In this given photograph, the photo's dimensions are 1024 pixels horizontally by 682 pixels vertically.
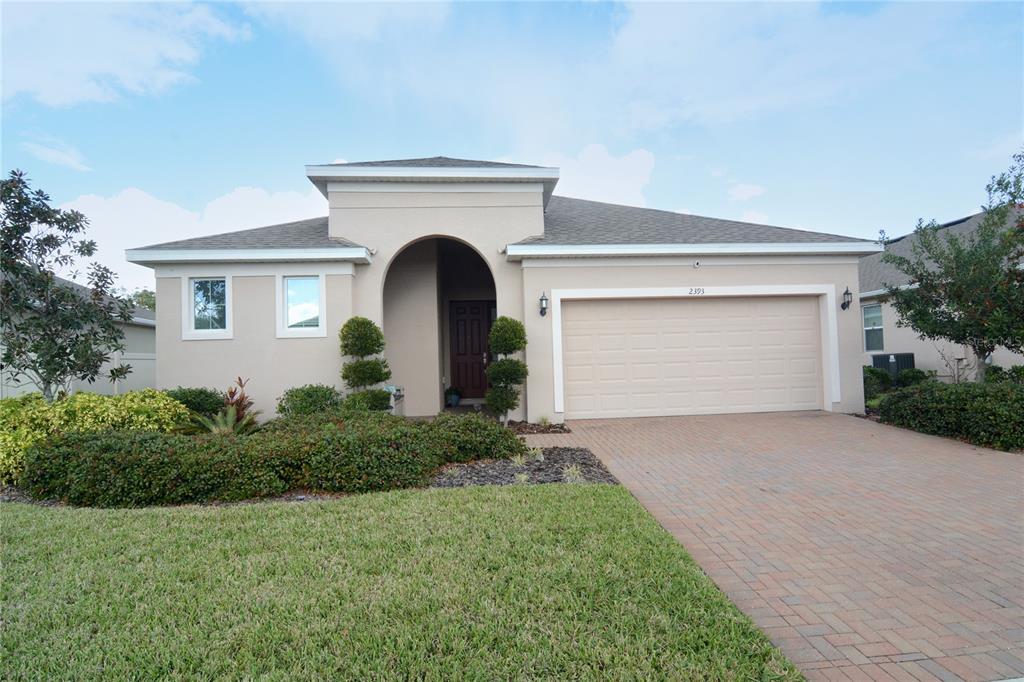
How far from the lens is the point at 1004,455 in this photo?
6.47 m

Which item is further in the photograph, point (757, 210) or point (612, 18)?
point (757, 210)

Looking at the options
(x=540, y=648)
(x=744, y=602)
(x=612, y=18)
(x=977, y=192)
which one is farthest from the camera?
(x=612, y=18)

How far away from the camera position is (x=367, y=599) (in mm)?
2848

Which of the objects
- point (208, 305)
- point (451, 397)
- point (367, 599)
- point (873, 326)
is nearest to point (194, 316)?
point (208, 305)

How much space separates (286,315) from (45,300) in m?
3.45

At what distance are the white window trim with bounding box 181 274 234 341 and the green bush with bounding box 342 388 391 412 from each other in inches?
110

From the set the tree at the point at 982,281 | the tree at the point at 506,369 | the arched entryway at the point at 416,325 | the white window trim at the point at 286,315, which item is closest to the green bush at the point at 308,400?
the white window trim at the point at 286,315

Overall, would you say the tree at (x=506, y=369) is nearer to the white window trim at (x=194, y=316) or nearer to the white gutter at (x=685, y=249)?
the white gutter at (x=685, y=249)

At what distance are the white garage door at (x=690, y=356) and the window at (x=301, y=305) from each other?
16.4 ft

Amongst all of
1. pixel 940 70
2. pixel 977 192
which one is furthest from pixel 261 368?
pixel 940 70

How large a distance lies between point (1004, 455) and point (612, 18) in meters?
10.3

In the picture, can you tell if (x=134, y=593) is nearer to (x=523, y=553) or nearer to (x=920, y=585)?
(x=523, y=553)

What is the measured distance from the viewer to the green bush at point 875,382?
12469mm

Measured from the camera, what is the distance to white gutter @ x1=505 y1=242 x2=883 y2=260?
943 centimetres
